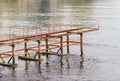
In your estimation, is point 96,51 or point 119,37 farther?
point 119,37

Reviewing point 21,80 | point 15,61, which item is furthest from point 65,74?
point 15,61

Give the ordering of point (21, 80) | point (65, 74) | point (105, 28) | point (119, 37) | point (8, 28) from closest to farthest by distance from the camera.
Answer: point (21, 80), point (65, 74), point (119, 37), point (8, 28), point (105, 28)

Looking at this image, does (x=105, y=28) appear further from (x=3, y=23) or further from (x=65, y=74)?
(x=65, y=74)

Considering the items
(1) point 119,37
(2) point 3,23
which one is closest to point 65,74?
(1) point 119,37

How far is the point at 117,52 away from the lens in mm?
70250

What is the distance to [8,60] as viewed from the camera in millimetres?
60625

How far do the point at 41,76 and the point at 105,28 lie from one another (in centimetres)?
5829

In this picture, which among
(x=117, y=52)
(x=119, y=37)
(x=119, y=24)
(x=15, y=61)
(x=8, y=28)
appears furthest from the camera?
(x=119, y=24)

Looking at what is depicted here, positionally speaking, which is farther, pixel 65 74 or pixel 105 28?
pixel 105 28

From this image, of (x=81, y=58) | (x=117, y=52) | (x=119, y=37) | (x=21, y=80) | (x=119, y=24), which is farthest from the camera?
(x=119, y=24)

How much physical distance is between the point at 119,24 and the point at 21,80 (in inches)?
2785

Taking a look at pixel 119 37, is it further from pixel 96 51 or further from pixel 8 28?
pixel 8 28

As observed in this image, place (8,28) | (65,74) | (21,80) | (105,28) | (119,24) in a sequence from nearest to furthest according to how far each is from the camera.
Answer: (21,80)
(65,74)
(8,28)
(105,28)
(119,24)

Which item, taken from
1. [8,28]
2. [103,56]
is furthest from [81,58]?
[8,28]
